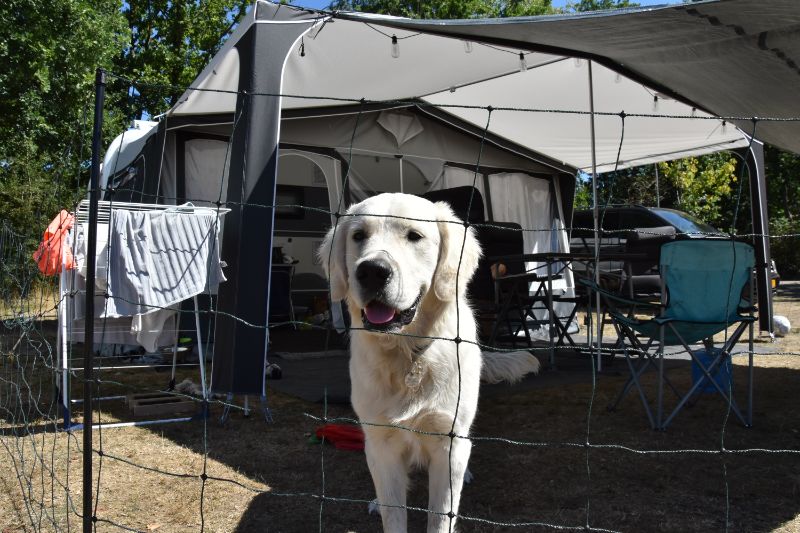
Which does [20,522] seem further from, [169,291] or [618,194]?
[618,194]

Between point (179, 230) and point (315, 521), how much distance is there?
7.66 ft

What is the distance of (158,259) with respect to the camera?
13.9 ft

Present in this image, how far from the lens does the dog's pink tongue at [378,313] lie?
2.31m

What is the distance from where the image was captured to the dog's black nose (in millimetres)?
2232

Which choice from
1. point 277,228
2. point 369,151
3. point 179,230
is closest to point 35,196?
point 277,228

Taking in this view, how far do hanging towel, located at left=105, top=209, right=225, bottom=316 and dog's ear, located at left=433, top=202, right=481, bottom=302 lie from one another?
77.5 inches

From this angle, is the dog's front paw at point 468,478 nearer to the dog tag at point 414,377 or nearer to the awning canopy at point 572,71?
the dog tag at point 414,377

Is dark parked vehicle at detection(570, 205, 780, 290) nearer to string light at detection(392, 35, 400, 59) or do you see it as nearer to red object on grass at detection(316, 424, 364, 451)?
string light at detection(392, 35, 400, 59)

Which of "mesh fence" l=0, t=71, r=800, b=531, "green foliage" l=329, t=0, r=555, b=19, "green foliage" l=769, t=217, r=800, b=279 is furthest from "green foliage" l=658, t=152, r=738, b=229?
"mesh fence" l=0, t=71, r=800, b=531

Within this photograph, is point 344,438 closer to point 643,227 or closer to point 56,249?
point 56,249

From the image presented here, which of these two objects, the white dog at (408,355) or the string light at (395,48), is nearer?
the white dog at (408,355)

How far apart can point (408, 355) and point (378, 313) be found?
21 centimetres

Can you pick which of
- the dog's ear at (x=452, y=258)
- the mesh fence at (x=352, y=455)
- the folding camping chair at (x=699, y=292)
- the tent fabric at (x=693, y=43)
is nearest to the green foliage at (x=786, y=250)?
the mesh fence at (x=352, y=455)

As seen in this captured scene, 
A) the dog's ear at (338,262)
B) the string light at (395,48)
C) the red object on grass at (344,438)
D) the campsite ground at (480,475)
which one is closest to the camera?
the dog's ear at (338,262)
